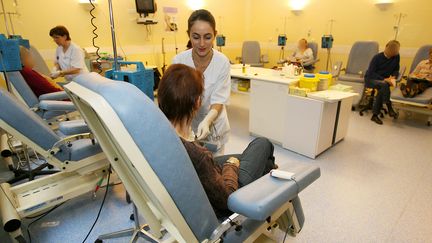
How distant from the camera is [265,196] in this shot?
0.84 meters

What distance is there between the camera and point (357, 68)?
15.2ft

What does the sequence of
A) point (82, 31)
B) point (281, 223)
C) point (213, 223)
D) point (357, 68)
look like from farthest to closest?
point (357, 68)
point (82, 31)
point (281, 223)
point (213, 223)

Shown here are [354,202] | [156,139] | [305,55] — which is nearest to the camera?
[156,139]

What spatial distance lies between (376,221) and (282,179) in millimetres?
1311

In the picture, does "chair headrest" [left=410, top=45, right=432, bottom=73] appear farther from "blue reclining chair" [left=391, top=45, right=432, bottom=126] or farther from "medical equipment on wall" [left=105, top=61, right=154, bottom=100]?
"medical equipment on wall" [left=105, top=61, right=154, bottom=100]

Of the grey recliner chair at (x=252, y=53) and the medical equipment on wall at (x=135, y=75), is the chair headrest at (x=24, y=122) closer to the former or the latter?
the medical equipment on wall at (x=135, y=75)

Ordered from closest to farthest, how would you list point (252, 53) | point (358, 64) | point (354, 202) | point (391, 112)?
1. point (354, 202)
2. point (391, 112)
3. point (358, 64)
4. point (252, 53)

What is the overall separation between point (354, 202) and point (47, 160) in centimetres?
222

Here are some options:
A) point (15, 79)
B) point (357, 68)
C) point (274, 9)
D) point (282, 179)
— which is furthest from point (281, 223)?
point (274, 9)

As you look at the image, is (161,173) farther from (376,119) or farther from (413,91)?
(413,91)

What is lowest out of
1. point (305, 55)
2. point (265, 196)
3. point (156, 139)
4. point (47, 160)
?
point (47, 160)

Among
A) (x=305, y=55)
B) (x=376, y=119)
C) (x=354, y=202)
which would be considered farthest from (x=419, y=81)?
(x=354, y=202)

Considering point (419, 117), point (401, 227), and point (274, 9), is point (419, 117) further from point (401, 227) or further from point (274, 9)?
point (274, 9)

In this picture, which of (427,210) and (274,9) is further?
(274,9)
